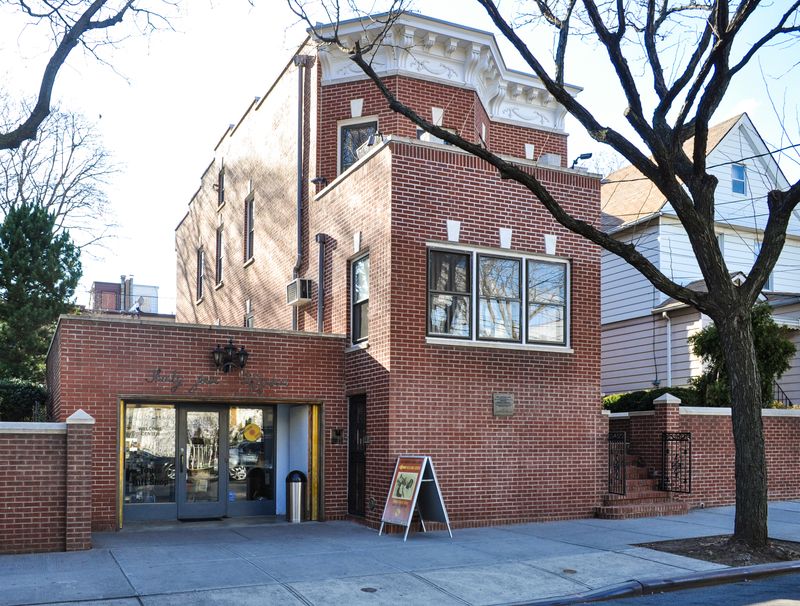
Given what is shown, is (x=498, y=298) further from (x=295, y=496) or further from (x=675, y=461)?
(x=295, y=496)

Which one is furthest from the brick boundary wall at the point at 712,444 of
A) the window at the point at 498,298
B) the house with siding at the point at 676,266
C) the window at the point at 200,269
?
the window at the point at 200,269

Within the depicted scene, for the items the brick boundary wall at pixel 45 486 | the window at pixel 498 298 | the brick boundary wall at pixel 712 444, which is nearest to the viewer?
the brick boundary wall at pixel 45 486

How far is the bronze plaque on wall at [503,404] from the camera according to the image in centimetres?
1452

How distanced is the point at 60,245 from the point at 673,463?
18.0m

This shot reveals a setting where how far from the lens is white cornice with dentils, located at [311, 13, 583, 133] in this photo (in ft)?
57.6

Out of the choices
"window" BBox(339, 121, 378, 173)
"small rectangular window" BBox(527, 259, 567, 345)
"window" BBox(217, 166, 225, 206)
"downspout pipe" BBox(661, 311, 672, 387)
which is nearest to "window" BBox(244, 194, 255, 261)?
"window" BBox(217, 166, 225, 206)

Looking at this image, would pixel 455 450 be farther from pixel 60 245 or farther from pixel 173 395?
pixel 60 245

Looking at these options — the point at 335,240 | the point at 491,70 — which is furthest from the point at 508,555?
the point at 491,70

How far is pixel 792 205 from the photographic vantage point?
11.8 metres

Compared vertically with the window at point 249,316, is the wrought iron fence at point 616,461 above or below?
below

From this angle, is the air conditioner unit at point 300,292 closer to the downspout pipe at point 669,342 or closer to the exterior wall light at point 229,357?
the exterior wall light at point 229,357

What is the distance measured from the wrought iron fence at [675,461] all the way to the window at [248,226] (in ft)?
40.1

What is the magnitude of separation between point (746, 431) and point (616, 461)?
446 centimetres

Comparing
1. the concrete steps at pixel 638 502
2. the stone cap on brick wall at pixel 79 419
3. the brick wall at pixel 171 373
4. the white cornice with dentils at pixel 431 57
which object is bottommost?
the concrete steps at pixel 638 502
